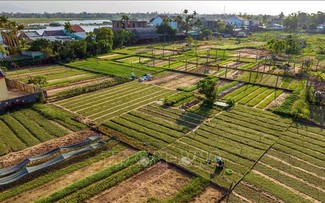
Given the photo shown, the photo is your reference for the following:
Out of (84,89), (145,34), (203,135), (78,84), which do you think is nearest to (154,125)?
(203,135)

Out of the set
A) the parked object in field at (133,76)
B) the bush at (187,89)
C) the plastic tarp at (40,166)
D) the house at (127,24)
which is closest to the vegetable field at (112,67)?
the parked object in field at (133,76)

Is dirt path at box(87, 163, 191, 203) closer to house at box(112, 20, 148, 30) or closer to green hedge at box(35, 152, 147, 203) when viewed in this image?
green hedge at box(35, 152, 147, 203)

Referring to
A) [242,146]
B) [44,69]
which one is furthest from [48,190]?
[44,69]

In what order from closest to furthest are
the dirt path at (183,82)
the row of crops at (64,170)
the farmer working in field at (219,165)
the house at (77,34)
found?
1. the row of crops at (64,170)
2. the farmer working in field at (219,165)
3. the dirt path at (183,82)
4. the house at (77,34)

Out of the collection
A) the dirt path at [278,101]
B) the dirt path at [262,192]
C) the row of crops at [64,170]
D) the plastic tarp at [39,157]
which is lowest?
the dirt path at [262,192]

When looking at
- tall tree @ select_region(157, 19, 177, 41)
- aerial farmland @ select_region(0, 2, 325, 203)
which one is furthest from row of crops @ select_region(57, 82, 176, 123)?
tall tree @ select_region(157, 19, 177, 41)

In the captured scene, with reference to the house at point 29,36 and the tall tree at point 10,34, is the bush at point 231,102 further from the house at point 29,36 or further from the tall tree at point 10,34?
the house at point 29,36
